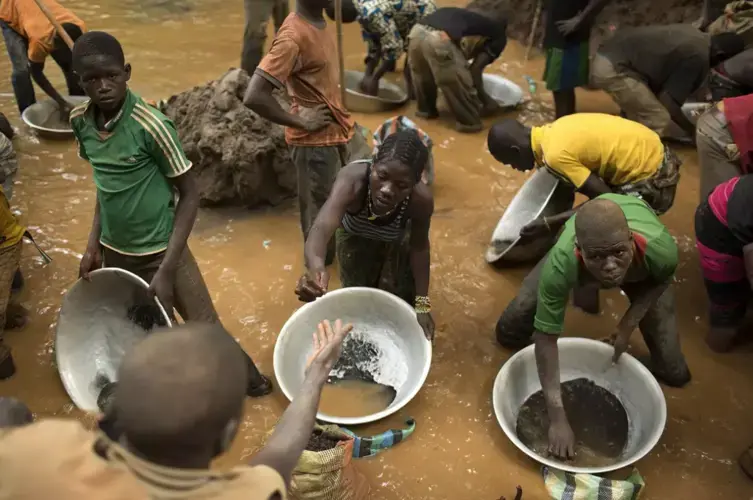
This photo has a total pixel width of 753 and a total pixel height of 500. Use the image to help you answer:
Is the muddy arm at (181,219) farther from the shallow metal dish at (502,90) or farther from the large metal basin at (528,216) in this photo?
the shallow metal dish at (502,90)

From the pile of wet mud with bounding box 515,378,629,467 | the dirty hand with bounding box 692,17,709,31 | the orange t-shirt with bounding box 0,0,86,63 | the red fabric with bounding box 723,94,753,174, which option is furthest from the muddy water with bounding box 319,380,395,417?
the dirty hand with bounding box 692,17,709,31

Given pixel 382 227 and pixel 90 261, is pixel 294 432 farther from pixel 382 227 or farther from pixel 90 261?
pixel 90 261

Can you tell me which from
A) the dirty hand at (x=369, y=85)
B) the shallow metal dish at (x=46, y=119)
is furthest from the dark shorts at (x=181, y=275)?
the dirty hand at (x=369, y=85)

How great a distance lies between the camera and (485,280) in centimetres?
342

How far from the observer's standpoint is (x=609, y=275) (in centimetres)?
216

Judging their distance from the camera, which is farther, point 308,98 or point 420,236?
point 308,98

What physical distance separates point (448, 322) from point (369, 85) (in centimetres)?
263

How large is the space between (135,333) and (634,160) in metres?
2.43

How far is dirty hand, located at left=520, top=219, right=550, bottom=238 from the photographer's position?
312 cm

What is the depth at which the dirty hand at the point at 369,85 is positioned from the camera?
5.07 metres

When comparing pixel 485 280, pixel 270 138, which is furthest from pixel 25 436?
pixel 270 138

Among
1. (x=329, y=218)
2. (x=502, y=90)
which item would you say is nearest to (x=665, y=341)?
(x=329, y=218)

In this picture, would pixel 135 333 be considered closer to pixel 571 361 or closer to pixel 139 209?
pixel 139 209

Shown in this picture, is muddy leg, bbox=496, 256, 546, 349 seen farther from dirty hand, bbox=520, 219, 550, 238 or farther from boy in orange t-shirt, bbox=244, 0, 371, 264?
boy in orange t-shirt, bbox=244, 0, 371, 264
